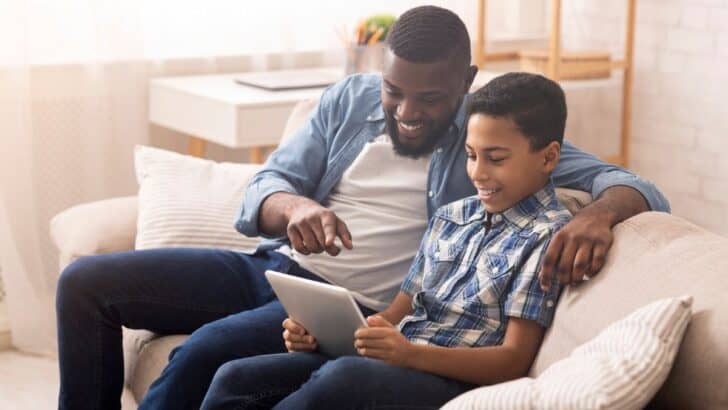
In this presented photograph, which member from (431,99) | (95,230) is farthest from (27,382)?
(431,99)

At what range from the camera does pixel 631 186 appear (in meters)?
1.94

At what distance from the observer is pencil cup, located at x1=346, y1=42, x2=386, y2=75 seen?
11.0 ft

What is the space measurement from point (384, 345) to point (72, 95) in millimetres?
1829

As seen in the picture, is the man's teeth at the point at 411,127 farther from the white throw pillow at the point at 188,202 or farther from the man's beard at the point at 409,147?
the white throw pillow at the point at 188,202

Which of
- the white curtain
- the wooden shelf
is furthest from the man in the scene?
the wooden shelf

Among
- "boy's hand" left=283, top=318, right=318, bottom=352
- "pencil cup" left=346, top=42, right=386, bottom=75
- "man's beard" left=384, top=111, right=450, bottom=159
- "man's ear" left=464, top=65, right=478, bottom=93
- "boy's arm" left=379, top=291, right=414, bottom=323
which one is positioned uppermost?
"man's ear" left=464, top=65, right=478, bottom=93

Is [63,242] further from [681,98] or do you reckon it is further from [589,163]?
[681,98]

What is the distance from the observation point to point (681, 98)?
153 inches

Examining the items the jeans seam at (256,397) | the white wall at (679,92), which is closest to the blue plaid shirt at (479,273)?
the jeans seam at (256,397)

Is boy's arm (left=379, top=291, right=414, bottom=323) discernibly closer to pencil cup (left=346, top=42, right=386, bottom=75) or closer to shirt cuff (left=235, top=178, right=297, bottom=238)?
shirt cuff (left=235, top=178, right=297, bottom=238)

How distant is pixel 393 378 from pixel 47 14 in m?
1.88

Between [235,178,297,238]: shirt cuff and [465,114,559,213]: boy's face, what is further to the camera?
[235,178,297,238]: shirt cuff

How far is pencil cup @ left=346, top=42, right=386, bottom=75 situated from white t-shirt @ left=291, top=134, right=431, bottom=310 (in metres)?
1.15

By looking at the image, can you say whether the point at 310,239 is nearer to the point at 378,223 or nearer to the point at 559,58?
the point at 378,223
